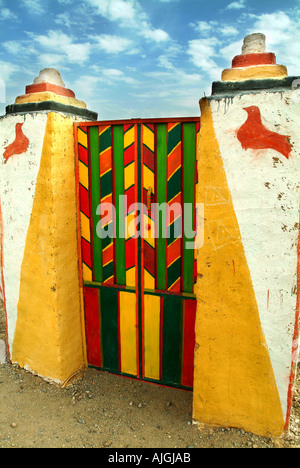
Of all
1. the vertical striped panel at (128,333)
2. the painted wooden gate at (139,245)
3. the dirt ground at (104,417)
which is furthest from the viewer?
the vertical striped panel at (128,333)

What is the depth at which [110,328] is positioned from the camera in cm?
339

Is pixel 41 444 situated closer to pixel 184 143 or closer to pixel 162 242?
pixel 162 242

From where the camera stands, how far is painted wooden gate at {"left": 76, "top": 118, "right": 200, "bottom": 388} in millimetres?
2918

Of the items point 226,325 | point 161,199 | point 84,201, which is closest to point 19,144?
point 84,201

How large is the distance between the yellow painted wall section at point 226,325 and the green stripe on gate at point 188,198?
15.2 inches

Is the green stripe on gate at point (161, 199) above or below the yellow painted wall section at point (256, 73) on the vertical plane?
below

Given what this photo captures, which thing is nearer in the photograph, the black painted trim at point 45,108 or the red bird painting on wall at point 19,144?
the black painted trim at point 45,108

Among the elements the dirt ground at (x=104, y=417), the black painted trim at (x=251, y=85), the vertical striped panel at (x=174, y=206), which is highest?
the black painted trim at (x=251, y=85)

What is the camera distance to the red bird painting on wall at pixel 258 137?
223 centimetres

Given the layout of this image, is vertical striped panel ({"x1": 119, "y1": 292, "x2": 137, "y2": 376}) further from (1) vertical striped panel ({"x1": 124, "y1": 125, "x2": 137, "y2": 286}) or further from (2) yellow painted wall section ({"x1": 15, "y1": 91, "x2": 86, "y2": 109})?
(2) yellow painted wall section ({"x1": 15, "y1": 91, "x2": 86, "y2": 109})

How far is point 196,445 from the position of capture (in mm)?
2596

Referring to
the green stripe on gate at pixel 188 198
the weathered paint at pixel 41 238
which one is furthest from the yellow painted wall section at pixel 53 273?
the green stripe on gate at pixel 188 198

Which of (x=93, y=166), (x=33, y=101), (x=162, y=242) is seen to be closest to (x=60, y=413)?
(x=162, y=242)

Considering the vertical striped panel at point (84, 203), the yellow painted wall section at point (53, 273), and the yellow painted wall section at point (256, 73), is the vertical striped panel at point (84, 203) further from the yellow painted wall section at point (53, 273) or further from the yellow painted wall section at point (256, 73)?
the yellow painted wall section at point (256, 73)
